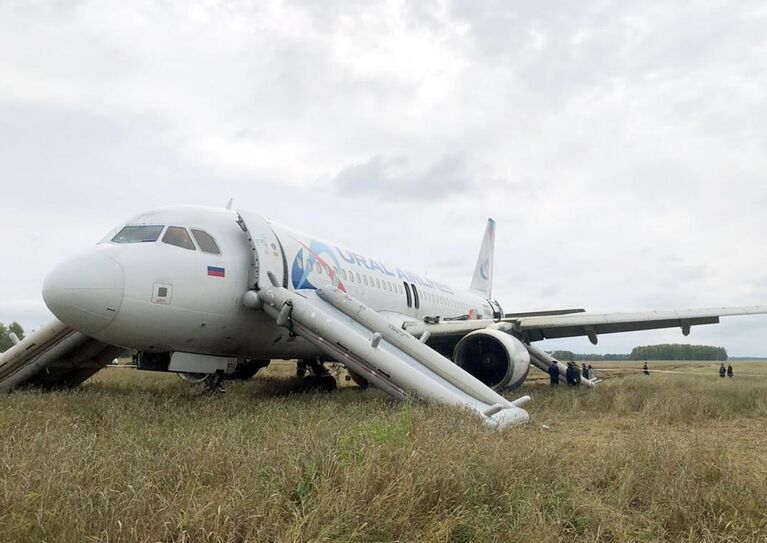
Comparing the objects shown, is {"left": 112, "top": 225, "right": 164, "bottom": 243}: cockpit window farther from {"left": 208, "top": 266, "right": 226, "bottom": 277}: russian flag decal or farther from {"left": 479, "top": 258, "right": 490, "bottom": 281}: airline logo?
{"left": 479, "top": 258, "right": 490, "bottom": 281}: airline logo

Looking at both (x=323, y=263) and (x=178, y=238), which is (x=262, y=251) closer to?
(x=178, y=238)

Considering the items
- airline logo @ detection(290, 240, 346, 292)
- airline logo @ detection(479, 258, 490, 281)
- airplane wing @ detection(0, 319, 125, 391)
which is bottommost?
airplane wing @ detection(0, 319, 125, 391)

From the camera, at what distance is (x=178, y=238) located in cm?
912

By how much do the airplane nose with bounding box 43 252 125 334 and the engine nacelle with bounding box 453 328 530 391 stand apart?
23.6ft

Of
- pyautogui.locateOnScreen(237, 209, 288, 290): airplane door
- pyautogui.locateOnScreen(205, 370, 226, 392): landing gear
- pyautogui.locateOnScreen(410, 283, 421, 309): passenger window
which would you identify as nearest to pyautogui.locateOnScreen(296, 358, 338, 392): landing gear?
pyautogui.locateOnScreen(410, 283, 421, 309): passenger window

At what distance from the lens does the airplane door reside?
9820mm

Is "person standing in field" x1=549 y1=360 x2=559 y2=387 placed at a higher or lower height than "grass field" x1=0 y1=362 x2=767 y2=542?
lower

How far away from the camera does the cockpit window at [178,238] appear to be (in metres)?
9.02

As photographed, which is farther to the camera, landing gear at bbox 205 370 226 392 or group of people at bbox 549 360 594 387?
group of people at bbox 549 360 594 387

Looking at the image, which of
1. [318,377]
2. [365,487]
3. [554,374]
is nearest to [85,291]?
[365,487]

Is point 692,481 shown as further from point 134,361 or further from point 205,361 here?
point 134,361

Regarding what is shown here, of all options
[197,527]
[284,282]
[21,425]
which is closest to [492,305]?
[284,282]

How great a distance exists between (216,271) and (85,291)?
77.1 inches

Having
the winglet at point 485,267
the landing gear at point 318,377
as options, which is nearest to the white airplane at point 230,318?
the landing gear at point 318,377
